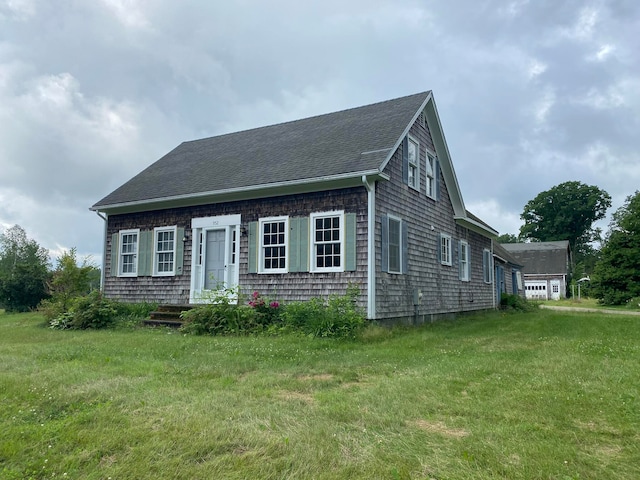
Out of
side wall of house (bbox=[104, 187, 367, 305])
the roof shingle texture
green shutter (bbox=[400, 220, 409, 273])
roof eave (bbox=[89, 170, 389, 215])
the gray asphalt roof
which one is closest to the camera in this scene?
roof eave (bbox=[89, 170, 389, 215])

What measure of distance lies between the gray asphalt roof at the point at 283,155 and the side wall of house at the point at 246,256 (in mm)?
581

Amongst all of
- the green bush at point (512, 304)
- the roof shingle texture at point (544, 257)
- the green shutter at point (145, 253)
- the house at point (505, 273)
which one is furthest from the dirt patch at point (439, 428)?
the roof shingle texture at point (544, 257)

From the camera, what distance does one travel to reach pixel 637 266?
28.2 m

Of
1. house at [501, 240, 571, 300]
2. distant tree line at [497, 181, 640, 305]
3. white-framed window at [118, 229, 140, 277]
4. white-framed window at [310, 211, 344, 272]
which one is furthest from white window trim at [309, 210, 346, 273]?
distant tree line at [497, 181, 640, 305]

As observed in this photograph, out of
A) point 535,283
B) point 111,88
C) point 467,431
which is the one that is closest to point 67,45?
point 111,88

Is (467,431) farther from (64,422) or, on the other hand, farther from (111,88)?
(111,88)

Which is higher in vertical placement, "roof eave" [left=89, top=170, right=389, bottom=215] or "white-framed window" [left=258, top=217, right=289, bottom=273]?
"roof eave" [left=89, top=170, right=389, bottom=215]

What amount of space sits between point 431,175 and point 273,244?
5881 millimetres

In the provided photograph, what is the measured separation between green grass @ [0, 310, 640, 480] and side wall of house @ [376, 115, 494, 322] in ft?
12.1

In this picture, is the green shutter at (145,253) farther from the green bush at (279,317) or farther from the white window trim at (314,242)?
the white window trim at (314,242)

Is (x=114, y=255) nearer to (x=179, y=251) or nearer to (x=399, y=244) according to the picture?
(x=179, y=251)

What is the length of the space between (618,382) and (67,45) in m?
15.8

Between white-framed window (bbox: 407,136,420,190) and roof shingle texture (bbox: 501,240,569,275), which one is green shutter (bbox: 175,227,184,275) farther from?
roof shingle texture (bbox: 501,240,569,275)

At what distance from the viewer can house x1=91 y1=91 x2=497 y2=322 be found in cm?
1108
